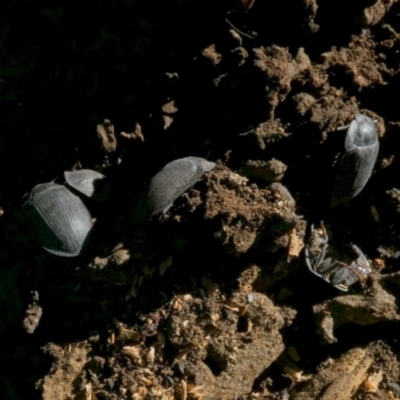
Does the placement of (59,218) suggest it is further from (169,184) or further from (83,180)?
(169,184)

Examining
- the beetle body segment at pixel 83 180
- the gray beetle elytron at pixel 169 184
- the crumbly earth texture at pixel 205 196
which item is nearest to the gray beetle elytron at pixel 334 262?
→ the crumbly earth texture at pixel 205 196

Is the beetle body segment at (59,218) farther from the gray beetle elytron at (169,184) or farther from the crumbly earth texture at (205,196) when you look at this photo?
the gray beetle elytron at (169,184)

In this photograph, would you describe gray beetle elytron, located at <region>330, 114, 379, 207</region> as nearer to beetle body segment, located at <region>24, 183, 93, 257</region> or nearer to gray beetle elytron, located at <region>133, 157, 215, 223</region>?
gray beetle elytron, located at <region>133, 157, 215, 223</region>

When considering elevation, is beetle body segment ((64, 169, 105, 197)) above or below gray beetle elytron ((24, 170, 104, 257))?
above

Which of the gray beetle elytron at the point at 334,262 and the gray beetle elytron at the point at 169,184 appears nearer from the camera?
the gray beetle elytron at the point at 169,184

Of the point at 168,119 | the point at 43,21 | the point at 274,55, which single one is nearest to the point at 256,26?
the point at 274,55

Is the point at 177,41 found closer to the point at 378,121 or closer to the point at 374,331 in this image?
the point at 378,121

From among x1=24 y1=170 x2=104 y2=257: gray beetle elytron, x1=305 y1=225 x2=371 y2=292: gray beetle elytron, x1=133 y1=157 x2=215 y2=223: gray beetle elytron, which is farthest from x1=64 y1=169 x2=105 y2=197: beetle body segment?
x1=305 y1=225 x2=371 y2=292: gray beetle elytron
